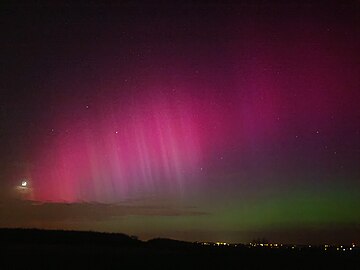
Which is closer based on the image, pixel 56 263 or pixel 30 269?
pixel 30 269

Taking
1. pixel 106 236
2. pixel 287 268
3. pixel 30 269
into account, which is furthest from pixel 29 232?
pixel 30 269

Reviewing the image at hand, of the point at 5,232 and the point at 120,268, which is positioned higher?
the point at 5,232

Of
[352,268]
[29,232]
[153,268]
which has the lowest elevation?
[352,268]

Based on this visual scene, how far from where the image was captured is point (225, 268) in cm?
3084

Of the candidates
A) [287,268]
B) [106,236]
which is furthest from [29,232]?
[287,268]

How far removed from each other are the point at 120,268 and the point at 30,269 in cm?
504

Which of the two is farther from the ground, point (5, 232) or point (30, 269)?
point (5, 232)

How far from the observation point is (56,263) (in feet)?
86.9

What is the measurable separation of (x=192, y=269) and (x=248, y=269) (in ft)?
17.5

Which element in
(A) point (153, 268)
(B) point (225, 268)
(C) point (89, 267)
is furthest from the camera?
(B) point (225, 268)

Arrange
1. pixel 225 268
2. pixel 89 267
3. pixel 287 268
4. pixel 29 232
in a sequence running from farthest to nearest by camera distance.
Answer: pixel 29 232
pixel 287 268
pixel 225 268
pixel 89 267

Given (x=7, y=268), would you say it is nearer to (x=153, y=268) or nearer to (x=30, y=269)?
(x=30, y=269)

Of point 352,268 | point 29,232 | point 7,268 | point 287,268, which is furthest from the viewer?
point 29,232

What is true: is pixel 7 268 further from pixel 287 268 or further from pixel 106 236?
pixel 106 236
